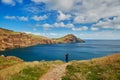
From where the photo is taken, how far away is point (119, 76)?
15.6 meters

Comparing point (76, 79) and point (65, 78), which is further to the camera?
point (65, 78)

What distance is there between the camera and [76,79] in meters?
15.6

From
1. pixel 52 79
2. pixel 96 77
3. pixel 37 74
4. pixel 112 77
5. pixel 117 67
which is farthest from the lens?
pixel 37 74

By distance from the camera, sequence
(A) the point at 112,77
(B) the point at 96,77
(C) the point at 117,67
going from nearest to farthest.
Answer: (A) the point at 112,77 → (B) the point at 96,77 → (C) the point at 117,67

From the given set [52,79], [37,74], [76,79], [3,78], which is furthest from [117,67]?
[3,78]

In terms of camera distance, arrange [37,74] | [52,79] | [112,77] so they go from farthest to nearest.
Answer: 1. [37,74]
2. [52,79]
3. [112,77]

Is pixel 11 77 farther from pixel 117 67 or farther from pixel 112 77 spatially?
pixel 117 67

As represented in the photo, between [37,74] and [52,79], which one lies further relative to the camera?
[37,74]

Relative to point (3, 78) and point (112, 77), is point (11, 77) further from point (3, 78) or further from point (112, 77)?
point (112, 77)

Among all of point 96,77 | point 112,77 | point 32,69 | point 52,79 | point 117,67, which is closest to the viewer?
point 112,77

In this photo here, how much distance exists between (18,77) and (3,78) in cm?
167

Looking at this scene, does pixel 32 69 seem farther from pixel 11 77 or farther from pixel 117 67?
pixel 117 67

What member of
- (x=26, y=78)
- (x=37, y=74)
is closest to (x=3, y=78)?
(x=26, y=78)

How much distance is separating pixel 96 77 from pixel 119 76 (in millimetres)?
2231
